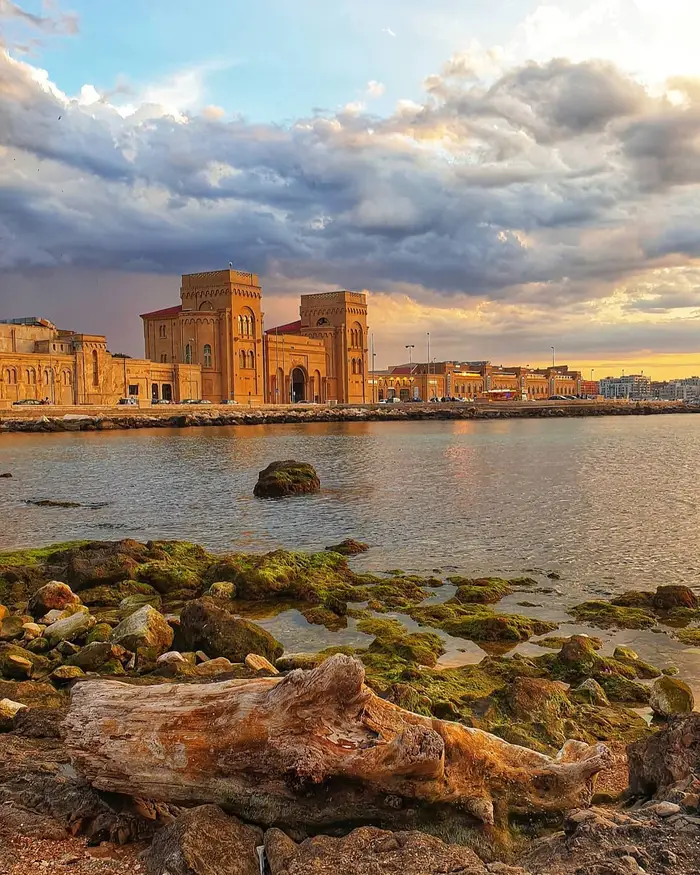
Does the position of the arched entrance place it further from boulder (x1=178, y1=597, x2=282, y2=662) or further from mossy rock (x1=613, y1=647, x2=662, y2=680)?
mossy rock (x1=613, y1=647, x2=662, y2=680)

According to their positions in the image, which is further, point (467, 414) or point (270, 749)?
point (467, 414)

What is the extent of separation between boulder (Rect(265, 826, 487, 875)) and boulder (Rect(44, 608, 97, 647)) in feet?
19.6

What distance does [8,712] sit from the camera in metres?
5.72

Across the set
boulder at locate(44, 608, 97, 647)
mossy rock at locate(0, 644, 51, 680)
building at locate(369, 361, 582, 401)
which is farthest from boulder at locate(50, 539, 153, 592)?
building at locate(369, 361, 582, 401)

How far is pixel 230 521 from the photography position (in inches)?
806

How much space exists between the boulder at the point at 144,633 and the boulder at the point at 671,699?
5.32 metres

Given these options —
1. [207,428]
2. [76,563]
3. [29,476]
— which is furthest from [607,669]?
[207,428]

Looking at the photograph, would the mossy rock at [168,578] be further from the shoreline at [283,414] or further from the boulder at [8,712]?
the shoreline at [283,414]

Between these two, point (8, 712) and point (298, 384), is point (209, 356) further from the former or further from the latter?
point (8, 712)

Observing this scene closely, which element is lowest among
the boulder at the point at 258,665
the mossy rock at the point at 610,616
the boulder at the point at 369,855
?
the mossy rock at the point at 610,616

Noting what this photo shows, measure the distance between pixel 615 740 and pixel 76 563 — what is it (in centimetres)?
936

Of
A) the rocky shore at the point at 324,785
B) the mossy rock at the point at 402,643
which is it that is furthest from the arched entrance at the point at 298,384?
the rocky shore at the point at 324,785

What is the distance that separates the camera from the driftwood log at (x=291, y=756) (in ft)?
12.5

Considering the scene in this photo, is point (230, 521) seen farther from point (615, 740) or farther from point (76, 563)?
point (615, 740)
